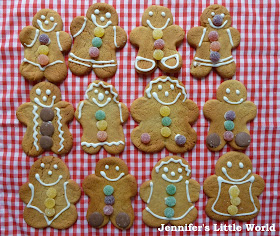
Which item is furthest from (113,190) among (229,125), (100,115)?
(229,125)

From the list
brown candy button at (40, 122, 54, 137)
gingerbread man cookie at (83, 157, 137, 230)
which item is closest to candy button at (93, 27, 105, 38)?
brown candy button at (40, 122, 54, 137)

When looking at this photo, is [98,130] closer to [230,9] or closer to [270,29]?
[230,9]

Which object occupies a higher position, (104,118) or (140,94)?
(140,94)

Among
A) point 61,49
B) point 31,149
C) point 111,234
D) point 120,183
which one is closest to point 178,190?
point 120,183

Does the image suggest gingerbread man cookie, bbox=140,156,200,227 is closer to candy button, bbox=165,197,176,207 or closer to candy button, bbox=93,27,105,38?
candy button, bbox=165,197,176,207

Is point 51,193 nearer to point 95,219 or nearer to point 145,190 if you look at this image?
point 95,219

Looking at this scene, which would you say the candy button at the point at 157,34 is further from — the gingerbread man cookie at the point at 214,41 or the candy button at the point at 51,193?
the candy button at the point at 51,193

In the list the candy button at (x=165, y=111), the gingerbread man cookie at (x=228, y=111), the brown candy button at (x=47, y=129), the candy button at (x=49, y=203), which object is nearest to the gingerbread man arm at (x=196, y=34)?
the gingerbread man cookie at (x=228, y=111)
